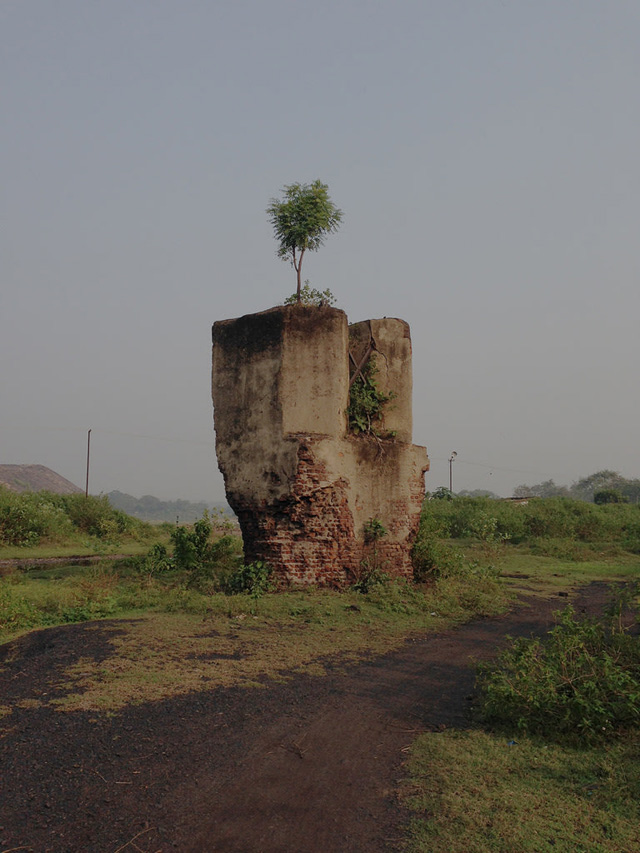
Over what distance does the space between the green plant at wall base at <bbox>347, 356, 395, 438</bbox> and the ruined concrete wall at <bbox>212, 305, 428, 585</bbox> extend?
0.25m

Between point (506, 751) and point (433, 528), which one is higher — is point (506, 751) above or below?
below

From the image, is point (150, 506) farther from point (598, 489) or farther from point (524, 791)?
point (524, 791)

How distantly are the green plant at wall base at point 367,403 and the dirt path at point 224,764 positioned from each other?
4.80 m

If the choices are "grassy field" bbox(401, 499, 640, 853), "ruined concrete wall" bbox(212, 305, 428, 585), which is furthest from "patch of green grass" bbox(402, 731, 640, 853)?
"ruined concrete wall" bbox(212, 305, 428, 585)

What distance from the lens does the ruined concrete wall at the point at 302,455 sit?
9.48m

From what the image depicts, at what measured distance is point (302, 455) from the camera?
9328 millimetres

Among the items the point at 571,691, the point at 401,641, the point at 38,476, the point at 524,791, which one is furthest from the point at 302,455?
the point at 38,476

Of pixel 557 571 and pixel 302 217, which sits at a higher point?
pixel 302 217

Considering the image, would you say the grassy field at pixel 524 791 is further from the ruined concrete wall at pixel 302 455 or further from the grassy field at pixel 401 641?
the ruined concrete wall at pixel 302 455

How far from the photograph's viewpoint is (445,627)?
824 centimetres

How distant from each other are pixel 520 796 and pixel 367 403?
7.37 metres

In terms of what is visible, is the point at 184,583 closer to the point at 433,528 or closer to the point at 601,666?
the point at 433,528

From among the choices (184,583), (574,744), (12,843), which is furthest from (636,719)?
(184,583)

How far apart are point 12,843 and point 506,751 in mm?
2742
